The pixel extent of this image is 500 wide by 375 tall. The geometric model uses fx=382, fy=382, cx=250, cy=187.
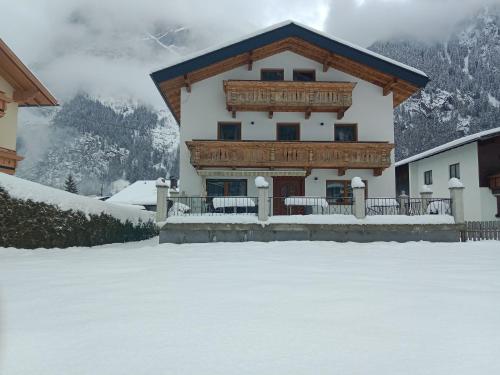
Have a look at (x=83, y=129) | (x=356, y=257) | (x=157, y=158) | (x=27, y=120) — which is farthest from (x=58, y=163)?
(x=356, y=257)

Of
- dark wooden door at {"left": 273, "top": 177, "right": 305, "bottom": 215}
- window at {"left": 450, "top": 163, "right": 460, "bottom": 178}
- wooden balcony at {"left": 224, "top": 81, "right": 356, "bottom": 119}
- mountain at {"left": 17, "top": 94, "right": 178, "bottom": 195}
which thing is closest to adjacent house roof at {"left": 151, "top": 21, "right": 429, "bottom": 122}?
wooden balcony at {"left": 224, "top": 81, "right": 356, "bottom": 119}

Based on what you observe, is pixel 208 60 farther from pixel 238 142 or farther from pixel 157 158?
pixel 157 158

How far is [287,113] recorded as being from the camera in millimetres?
19797

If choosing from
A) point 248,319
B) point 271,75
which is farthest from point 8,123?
point 248,319

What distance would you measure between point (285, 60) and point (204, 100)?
483cm

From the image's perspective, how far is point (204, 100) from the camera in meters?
19.6

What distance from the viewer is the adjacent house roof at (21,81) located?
15.8 metres

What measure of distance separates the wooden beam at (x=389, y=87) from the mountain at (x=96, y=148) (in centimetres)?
12232

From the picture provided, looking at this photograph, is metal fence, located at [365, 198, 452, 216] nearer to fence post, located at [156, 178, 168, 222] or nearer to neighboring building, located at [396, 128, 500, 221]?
fence post, located at [156, 178, 168, 222]

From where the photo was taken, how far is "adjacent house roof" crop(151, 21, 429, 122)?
18484 mm

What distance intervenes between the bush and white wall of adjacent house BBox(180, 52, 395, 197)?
6.47 meters

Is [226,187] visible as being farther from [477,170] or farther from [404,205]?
[477,170]

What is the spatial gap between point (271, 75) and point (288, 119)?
101 inches

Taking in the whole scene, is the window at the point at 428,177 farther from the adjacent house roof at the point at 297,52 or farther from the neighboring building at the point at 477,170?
the adjacent house roof at the point at 297,52
